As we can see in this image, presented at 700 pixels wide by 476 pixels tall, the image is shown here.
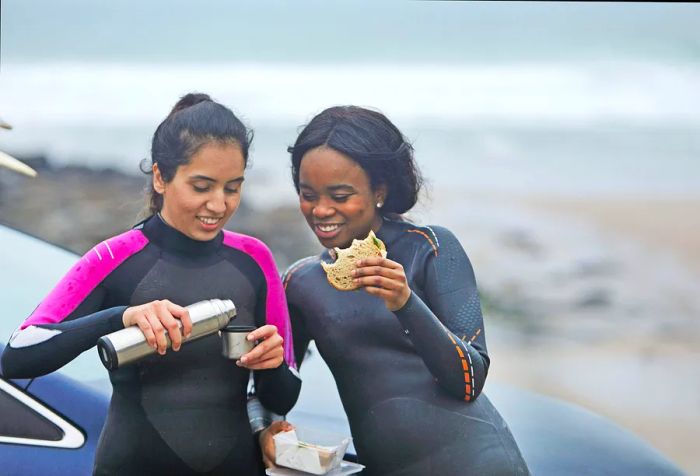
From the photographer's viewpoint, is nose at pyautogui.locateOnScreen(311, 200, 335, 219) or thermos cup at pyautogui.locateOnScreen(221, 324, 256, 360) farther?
nose at pyautogui.locateOnScreen(311, 200, 335, 219)

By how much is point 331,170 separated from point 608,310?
90cm

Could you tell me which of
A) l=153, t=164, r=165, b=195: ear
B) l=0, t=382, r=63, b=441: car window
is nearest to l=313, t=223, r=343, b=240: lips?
l=153, t=164, r=165, b=195: ear

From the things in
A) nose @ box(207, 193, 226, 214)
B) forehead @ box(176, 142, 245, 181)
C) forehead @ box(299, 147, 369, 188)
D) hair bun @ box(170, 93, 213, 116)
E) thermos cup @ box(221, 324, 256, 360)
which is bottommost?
thermos cup @ box(221, 324, 256, 360)

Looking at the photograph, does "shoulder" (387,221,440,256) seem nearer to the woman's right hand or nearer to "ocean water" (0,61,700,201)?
"ocean water" (0,61,700,201)

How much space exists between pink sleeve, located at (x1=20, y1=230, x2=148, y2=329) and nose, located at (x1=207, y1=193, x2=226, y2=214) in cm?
22

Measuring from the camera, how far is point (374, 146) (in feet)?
9.00

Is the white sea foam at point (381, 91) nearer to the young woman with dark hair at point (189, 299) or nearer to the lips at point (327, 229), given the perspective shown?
the young woman with dark hair at point (189, 299)

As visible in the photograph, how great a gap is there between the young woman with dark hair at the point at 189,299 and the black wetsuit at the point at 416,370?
16 cm

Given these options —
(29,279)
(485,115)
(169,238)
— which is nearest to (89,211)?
(29,279)

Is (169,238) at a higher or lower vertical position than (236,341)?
higher

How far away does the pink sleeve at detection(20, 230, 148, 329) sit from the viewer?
248 centimetres

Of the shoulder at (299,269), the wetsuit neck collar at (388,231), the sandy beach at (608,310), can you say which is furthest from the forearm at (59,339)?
the sandy beach at (608,310)

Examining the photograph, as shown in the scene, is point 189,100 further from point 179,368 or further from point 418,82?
point 179,368

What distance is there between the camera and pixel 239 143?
270 centimetres
